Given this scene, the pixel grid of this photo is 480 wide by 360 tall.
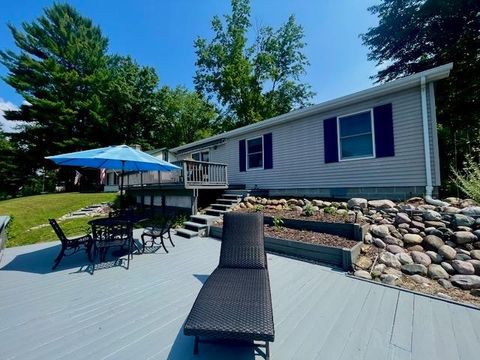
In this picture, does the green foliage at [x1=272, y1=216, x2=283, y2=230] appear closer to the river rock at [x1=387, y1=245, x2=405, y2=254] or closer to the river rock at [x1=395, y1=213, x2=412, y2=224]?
the river rock at [x1=387, y1=245, x2=405, y2=254]

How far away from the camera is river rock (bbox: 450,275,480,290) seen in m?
3.32

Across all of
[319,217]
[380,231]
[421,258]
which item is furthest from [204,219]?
[421,258]

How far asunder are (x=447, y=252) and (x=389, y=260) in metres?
1.01

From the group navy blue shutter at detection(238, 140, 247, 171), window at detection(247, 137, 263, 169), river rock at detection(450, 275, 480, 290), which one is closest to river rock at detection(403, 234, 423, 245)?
river rock at detection(450, 275, 480, 290)

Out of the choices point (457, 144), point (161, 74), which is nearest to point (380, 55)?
point (457, 144)

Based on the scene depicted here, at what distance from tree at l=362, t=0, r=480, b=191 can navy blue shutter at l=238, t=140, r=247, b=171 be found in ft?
33.1

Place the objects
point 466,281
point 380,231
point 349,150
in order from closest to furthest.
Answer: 1. point 466,281
2. point 380,231
3. point 349,150

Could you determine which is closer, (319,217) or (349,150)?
(319,217)

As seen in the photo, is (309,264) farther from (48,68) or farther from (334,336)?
(48,68)

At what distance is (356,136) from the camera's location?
7.73m

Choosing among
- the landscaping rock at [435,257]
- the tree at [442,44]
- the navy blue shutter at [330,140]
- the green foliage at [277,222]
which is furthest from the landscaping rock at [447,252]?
the tree at [442,44]

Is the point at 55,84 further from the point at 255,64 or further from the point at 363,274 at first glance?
the point at 363,274

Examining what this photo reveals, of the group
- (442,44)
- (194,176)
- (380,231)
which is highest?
(442,44)

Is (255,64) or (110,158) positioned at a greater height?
(255,64)
